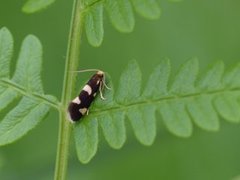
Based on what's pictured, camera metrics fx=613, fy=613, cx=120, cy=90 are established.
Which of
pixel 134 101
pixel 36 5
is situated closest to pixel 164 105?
pixel 134 101

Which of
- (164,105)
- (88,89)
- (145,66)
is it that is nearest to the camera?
(164,105)

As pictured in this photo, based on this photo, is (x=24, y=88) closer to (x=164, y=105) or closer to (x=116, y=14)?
(x=116, y=14)

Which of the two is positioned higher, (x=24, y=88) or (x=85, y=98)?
(x=24, y=88)

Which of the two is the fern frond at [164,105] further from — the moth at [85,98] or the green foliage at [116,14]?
the green foliage at [116,14]

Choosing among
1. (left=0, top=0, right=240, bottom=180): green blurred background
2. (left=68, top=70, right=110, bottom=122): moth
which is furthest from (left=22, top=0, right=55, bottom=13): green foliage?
(left=0, top=0, right=240, bottom=180): green blurred background

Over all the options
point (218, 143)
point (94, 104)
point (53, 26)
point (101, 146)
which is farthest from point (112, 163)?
point (94, 104)

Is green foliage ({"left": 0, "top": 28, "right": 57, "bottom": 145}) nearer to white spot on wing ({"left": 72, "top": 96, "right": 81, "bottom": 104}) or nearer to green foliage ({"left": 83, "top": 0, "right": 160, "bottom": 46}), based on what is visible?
white spot on wing ({"left": 72, "top": 96, "right": 81, "bottom": 104})
